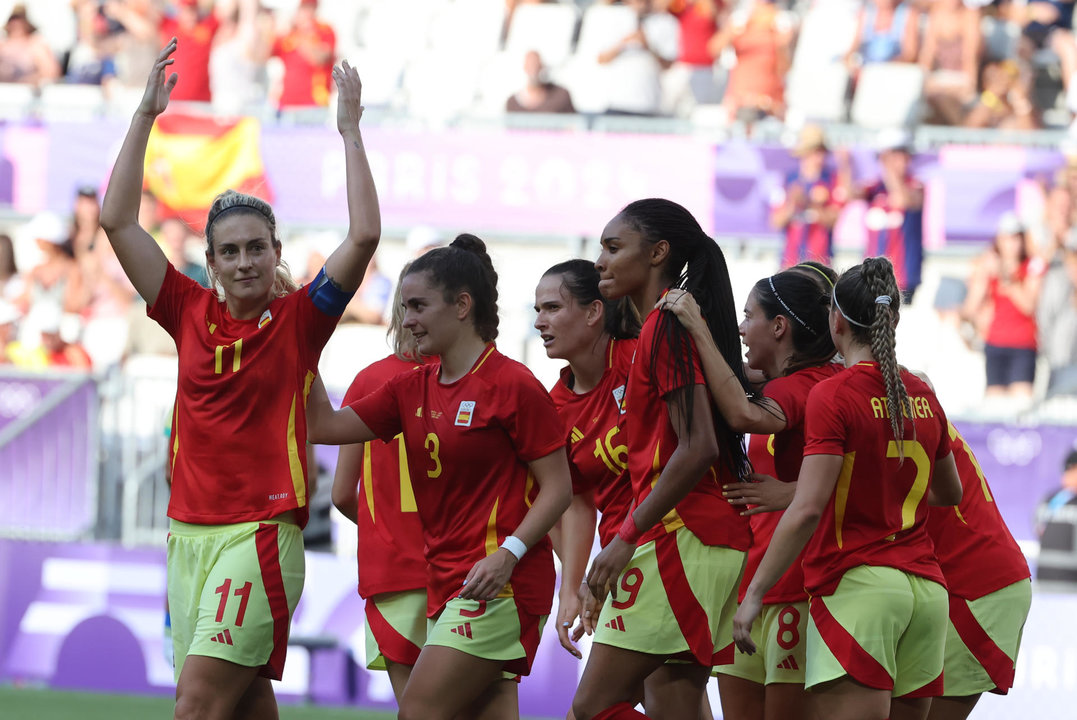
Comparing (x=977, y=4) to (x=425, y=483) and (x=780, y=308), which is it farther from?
(x=425, y=483)

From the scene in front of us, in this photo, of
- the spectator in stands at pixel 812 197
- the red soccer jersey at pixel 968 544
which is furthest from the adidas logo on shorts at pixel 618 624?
the spectator in stands at pixel 812 197

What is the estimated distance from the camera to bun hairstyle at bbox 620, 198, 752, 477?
446cm

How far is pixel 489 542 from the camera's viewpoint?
450cm

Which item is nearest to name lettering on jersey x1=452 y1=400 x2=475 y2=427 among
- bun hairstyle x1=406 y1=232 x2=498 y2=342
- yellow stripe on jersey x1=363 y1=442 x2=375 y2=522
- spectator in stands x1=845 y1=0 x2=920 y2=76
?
bun hairstyle x1=406 y1=232 x2=498 y2=342

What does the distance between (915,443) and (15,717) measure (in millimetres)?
6260

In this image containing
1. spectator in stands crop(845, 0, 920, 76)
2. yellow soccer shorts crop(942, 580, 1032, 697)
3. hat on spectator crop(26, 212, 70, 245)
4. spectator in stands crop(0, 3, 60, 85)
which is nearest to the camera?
yellow soccer shorts crop(942, 580, 1032, 697)

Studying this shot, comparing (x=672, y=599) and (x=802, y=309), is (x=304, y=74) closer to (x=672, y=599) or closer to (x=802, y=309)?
Result: (x=802, y=309)

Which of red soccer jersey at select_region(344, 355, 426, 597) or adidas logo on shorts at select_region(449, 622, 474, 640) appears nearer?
adidas logo on shorts at select_region(449, 622, 474, 640)

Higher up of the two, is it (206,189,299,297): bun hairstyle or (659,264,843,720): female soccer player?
(206,189,299,297): bun hairstyle

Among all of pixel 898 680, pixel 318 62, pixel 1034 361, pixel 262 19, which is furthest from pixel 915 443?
pixel 262 19

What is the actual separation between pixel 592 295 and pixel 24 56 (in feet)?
37.9

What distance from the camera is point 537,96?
46.0 ft

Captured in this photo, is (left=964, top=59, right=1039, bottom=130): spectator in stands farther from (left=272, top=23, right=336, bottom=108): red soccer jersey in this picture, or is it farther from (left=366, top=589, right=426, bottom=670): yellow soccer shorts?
(left=366, top=589, right=426, bottom=670): yellow soccer shorts

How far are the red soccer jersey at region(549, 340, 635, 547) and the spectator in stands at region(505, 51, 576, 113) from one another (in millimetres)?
8771
